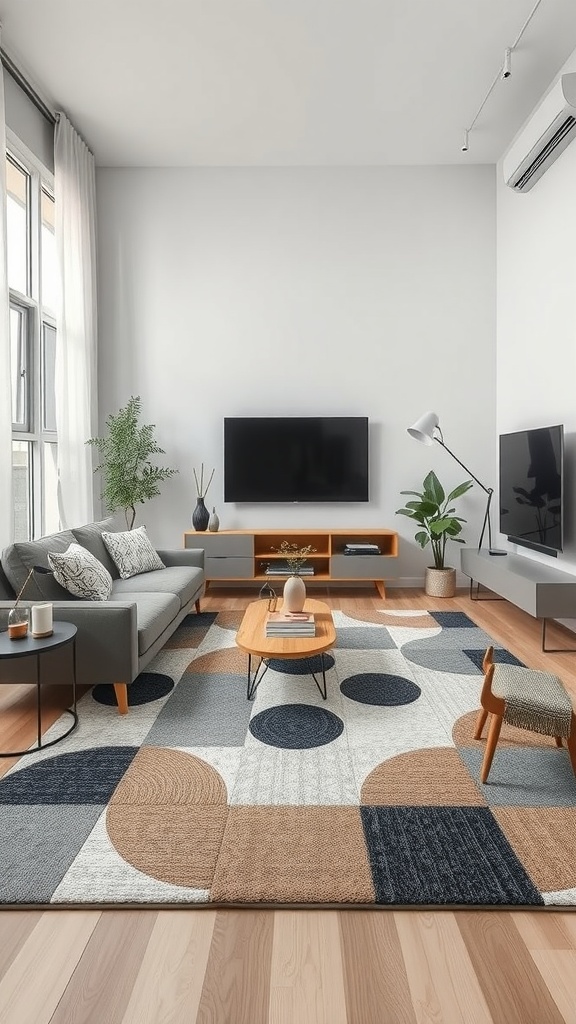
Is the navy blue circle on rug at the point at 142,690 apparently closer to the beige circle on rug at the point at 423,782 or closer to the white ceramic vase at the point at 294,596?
the white ceramic vase at the point at 294,596

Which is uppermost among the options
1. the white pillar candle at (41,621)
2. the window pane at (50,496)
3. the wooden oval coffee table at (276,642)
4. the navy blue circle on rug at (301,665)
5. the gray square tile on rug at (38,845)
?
the window pane at (50,496)

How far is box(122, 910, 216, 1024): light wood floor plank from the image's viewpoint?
4.11ft

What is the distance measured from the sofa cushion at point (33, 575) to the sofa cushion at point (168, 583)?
0.60 m

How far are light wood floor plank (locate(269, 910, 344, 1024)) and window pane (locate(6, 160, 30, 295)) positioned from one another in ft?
13.6

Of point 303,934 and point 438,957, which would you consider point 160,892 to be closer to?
point 303,934

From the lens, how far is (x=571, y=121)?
3.41 meters

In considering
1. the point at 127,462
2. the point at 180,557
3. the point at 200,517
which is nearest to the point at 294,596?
the point at 180,557

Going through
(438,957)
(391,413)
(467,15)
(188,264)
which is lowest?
(438,957)

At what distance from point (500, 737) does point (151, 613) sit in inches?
66.5

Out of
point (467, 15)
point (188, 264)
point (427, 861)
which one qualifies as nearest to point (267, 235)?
point (188, 264)

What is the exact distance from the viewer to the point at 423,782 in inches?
83.4

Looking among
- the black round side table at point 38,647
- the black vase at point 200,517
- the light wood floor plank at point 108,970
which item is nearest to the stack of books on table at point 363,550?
the black vase at point 200,517

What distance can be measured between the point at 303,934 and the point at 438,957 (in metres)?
0.31

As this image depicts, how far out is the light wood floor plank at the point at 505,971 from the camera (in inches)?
49.3
